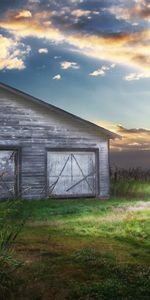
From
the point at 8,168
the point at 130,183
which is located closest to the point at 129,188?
the point at 130,183

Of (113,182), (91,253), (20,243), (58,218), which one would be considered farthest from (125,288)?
(113,182)

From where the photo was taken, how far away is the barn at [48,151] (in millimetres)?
23828

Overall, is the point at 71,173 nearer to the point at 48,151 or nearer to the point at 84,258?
the point at 48,151

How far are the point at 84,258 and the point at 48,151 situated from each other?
15663mm

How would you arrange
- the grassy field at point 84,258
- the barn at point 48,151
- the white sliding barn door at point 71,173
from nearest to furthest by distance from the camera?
the grassy field at point 84,258 < the barn at point 48,151 < the white sliding barn door at point 71,173

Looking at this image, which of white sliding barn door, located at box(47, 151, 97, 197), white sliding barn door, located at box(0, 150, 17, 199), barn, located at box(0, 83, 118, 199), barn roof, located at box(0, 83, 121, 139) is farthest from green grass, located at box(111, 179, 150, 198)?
white sliding barn door, located at box(0, 150, 17, 199)

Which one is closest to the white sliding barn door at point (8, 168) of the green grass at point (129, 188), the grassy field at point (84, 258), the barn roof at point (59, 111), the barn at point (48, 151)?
the barn at point (48, 151)

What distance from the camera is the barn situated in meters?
23.8

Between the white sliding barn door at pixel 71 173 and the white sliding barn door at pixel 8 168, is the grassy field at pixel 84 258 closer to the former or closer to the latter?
the white sliding barn door at pixel 8 168

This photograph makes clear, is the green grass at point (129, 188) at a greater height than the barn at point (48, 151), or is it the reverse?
the barn at point (48, 151)

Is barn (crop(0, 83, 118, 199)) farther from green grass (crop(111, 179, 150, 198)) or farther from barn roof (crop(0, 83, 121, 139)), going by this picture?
green grass (crop(111, 179, 150, 198))

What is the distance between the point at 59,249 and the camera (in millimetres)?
10383

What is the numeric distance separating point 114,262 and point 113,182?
21.1 meters

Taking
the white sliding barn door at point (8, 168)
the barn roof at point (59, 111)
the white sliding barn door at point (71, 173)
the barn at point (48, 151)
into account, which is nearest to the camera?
the white sliding barn door at point (8, 168)
